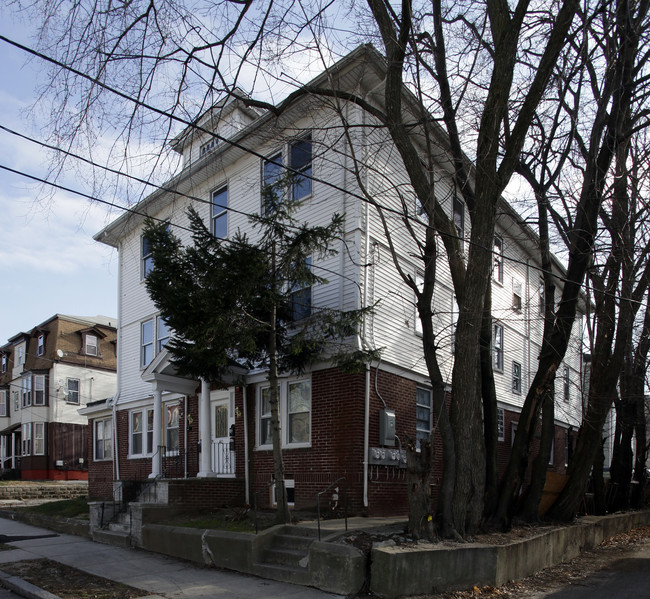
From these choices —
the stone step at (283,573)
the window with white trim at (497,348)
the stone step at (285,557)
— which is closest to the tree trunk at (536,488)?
the stone step at (285,557)

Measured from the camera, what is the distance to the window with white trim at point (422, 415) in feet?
47.9

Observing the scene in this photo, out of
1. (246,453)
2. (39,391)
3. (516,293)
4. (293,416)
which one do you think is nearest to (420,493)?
(293,416)

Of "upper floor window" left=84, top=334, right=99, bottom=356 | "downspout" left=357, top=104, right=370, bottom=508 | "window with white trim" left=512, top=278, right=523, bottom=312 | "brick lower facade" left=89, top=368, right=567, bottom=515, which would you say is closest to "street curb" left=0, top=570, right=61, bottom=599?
"brick lower facade" left=89, top=368, right=567, bottom=515

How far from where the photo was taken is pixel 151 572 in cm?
949

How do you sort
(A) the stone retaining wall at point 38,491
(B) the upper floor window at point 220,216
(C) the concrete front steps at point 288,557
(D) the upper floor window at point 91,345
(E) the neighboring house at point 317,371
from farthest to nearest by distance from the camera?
1. (D) the upper floor window at point 91,345
2. (A) the stone retaining wall at point 38,491
3. (B) the upper floor window at point 220,216
4. (E) the neighboring house at point 317,371
5. (C) the concrete front steps at point 288,557

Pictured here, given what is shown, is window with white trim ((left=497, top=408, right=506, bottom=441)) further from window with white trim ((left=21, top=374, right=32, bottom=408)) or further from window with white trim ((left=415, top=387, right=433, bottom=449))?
window with white trim ((left=21, top=374, right=32, bottom=408))

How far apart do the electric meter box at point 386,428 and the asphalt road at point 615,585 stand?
4477mm

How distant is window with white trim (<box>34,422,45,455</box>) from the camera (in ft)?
116

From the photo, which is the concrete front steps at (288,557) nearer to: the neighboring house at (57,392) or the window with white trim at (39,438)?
the neighboring house at (57,392)

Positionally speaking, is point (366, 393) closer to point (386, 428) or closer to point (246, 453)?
point (386, 428)

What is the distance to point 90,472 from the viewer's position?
21.0 m

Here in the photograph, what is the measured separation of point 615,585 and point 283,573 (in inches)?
186

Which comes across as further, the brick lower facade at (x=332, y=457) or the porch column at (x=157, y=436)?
the porch column at (x=157, y=436)

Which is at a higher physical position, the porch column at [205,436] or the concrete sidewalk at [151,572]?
the porch column at [205,436]
